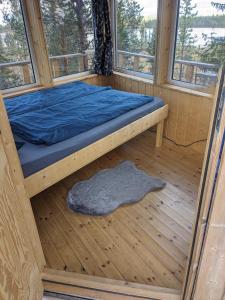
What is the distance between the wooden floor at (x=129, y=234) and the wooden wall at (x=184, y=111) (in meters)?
0.49

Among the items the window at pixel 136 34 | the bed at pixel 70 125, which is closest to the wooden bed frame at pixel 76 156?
the bed at pixel 70 125

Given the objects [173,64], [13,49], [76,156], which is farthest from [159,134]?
[13,49]

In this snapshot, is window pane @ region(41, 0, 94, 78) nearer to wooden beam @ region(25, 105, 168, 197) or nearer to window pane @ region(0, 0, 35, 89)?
window pane @ region(0, 0, 35, 89)

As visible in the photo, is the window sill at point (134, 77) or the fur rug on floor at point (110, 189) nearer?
the fur rug on floor at point (110, 189)

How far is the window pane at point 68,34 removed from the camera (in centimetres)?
303

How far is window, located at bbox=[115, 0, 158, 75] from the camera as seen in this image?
110 inches

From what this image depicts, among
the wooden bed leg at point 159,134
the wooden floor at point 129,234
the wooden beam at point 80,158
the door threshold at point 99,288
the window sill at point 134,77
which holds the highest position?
the window sill at point 134,77

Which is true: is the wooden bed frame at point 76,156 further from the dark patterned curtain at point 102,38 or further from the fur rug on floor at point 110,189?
the dark patterned curtain at point 102,38

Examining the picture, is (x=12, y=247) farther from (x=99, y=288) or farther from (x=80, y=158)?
(x=80, y=158)

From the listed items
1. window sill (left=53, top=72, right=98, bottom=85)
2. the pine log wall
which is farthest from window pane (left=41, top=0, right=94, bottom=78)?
the pine log wall

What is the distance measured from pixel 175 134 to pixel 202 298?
205cm

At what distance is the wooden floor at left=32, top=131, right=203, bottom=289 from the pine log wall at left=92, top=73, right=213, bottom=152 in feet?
1.57

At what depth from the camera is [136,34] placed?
3057 millimetres

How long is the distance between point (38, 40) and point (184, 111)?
208 centimetres
